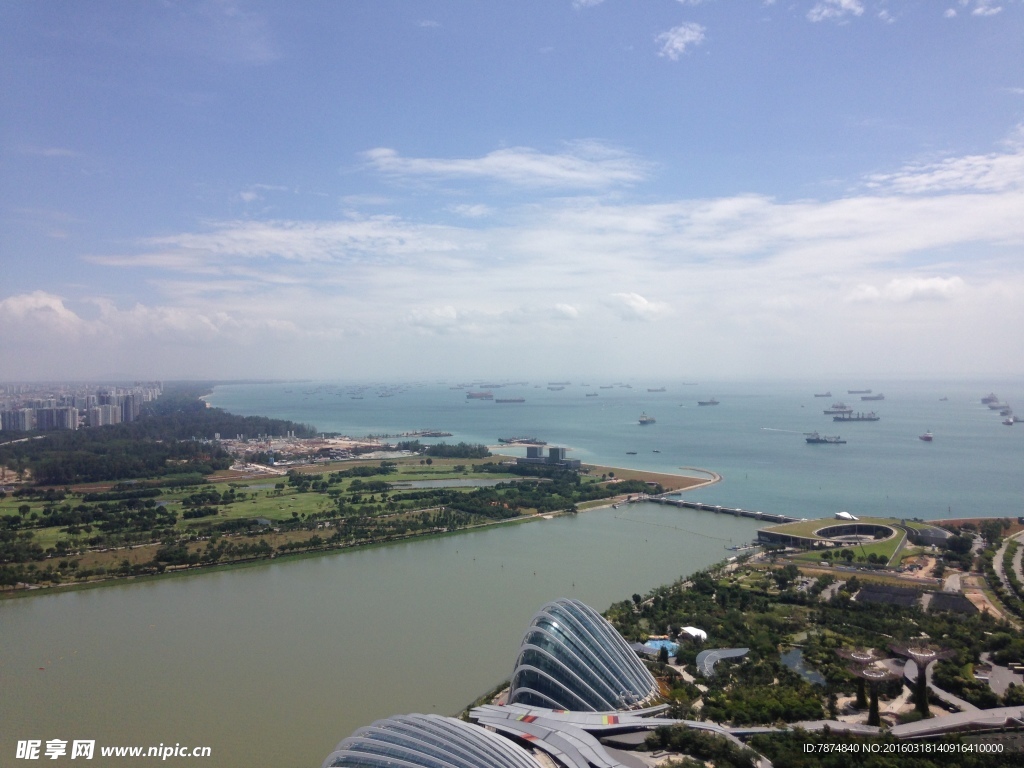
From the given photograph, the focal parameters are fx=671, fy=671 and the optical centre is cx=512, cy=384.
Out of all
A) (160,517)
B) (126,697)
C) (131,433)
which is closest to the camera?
(126,697)

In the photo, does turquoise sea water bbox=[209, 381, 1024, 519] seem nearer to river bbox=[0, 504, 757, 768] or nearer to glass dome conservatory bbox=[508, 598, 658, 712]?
river bbox=[0, 504, 757, 768]

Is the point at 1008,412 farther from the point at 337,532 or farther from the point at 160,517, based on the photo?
the point at 160,517

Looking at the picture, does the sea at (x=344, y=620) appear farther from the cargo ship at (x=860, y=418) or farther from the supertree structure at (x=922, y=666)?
the cargo ship at (x=860, y=418)

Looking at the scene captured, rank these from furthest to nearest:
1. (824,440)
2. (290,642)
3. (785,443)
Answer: (785,443) → (824,440) → (290,642)

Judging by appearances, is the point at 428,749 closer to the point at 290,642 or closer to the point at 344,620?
the point at 290,642

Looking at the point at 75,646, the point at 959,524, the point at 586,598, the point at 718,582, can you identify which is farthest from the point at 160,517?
the point at 959,524

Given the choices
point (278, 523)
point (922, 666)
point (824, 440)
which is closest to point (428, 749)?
point (922, 666)

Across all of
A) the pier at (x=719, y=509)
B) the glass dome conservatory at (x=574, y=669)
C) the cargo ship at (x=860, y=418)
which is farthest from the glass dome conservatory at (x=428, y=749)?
the cargo ship at (x=860, y=418)
